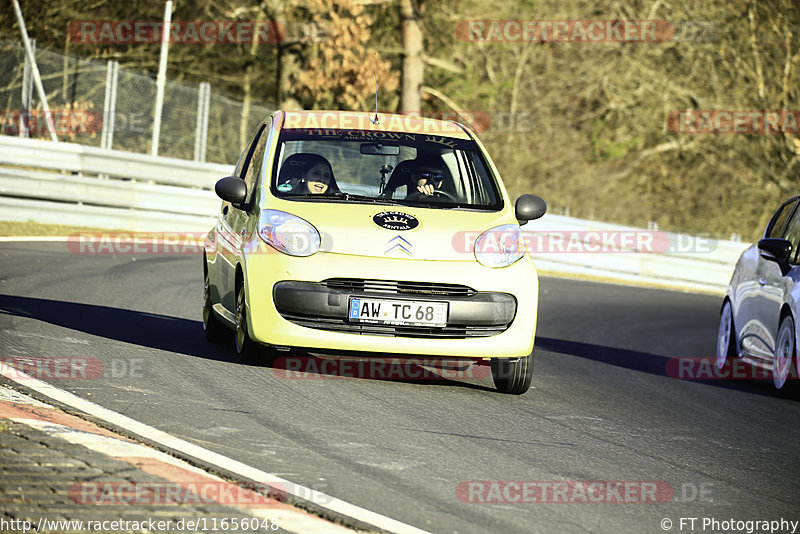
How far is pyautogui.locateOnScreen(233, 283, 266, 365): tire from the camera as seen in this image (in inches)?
315

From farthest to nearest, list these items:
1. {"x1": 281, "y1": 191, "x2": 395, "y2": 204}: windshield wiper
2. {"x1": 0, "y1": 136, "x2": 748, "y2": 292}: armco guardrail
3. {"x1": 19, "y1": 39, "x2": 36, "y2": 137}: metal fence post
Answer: {"x1": 19, "y1": 39, "x2": 36, "y2": 137}: metal fence post, {"x1": 0, "y1": 136, "x2": 748, "y2": 292}: armco guardrail, {"x1": 281, "y1": 191, "x2": 395, "y2": 204}: windshield wiper

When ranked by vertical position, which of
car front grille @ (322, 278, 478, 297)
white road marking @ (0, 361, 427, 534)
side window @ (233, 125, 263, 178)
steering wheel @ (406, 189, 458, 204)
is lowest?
white road marking @ (0, 361, 427, 534)

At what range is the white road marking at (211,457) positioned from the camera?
4789mm

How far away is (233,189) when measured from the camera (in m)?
8.40

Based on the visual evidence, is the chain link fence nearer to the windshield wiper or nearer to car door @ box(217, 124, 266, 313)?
car door @ box(217, 124, 266, 313)

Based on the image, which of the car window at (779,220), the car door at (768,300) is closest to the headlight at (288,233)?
the car door at (768,300)

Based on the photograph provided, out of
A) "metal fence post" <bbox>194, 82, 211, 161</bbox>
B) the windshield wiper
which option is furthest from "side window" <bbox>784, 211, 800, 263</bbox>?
"metal fence post" <bbox>194, 82, 211, 161</bbox>

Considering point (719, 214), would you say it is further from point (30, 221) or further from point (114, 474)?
point (114, 474)

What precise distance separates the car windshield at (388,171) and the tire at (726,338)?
3.57 metres

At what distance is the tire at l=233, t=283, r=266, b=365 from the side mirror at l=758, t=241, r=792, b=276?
425 cm

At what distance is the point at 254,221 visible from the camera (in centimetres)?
813

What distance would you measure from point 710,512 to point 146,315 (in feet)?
20.5

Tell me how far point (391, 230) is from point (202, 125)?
15.9 m

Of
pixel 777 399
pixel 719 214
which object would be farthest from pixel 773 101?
pixel 777 399
